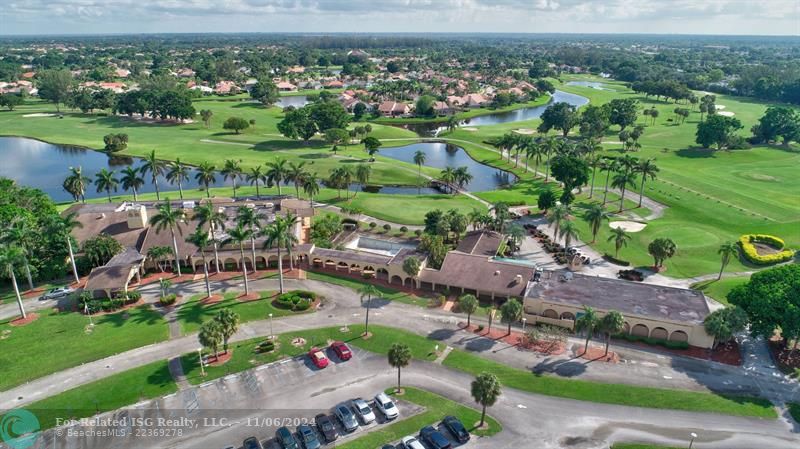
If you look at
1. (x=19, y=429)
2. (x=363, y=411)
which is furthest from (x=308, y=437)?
(x=19, y=429)

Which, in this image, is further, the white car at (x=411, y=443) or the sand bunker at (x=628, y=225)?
the sand bunker at (x=628, y=225)

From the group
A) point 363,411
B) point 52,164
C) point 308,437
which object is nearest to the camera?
point 308,437

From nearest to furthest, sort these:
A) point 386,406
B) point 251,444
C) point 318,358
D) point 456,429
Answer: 1. point 251,444
2. point 456,429
3. point 386,406
4. point 318,358

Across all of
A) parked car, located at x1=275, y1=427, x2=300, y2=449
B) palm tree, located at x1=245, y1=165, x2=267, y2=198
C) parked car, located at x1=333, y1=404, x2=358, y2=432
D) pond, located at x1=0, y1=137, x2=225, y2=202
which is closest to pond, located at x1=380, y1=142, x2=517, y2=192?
palm tree, located at x1=245, y1=165, x2=267, y2=198

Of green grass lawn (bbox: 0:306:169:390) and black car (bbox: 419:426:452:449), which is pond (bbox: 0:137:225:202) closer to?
green grass lawn (bbox: 0:306:169:390)

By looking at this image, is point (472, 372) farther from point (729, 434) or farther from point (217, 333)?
point (217, 333)

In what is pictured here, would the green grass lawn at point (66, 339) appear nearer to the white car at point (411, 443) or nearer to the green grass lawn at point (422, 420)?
the green grass lawn at point (422, 420)

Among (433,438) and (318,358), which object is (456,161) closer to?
(318,358)

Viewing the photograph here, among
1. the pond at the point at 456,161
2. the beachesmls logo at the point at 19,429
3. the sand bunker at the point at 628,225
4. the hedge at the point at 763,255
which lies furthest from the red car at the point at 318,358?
the pond at the point at 456,161
